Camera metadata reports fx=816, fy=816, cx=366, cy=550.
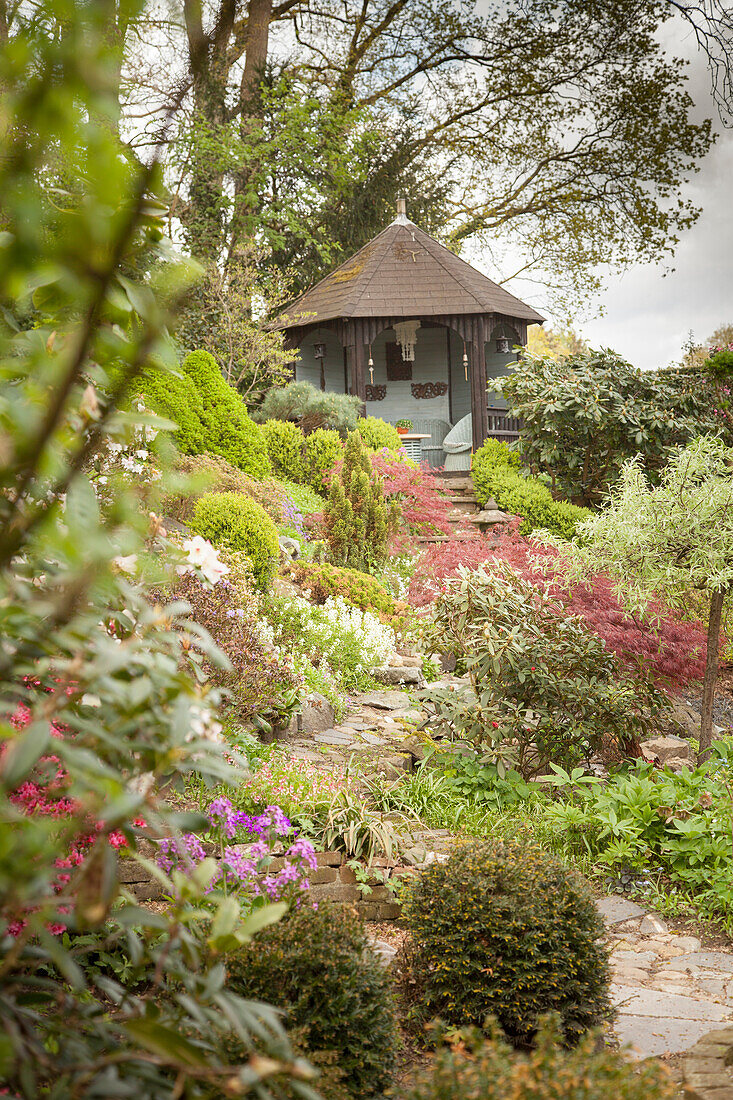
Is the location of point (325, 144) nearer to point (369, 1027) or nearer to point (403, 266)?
point (403, 266)

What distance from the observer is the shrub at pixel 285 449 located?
11883 mm

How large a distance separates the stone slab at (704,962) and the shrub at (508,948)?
2.48ft

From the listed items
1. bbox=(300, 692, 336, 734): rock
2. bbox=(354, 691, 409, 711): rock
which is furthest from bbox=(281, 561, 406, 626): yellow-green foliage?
bbox=(300, 692, 336, 734): rock

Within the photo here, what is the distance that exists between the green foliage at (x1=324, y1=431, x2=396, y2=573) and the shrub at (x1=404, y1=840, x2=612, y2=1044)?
6845 millimetres

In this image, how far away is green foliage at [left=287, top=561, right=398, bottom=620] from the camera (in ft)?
26.0

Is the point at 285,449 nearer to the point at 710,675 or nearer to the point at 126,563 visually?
the point at 710,675

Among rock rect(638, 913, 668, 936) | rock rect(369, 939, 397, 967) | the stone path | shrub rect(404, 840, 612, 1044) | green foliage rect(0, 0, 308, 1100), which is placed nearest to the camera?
green foliage rect(0, 0, 308, 1100)

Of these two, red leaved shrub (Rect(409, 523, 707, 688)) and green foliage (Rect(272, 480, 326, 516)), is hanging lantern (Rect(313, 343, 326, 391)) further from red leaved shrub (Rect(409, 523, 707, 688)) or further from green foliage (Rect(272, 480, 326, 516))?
red leaved shrub (Rect(409, 523, 707, 688))

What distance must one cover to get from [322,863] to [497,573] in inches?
107

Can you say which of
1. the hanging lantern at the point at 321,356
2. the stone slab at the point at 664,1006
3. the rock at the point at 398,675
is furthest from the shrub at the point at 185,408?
the hanging lantern at the point at 321,356

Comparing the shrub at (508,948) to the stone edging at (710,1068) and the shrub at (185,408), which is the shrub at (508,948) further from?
the shrub at (185,408)

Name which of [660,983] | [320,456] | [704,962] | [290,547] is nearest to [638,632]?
[704,962]

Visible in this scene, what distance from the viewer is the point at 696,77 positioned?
1711 cm

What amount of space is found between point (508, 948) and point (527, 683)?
7.18ft
